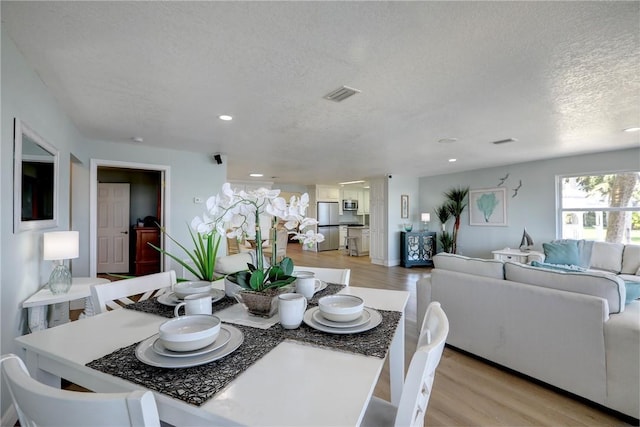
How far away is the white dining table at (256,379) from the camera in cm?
63

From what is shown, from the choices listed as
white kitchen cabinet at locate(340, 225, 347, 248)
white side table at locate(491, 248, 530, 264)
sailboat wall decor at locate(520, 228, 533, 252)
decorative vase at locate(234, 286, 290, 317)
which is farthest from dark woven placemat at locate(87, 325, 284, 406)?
white kitchen cabinet at locate(340, 225, 347, 248)

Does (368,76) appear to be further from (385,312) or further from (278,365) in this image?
(278,365)

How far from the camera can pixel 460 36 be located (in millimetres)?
1571

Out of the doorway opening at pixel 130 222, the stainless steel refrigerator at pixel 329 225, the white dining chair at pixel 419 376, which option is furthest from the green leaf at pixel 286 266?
the stainless steel refrigerator at pixel 329 225

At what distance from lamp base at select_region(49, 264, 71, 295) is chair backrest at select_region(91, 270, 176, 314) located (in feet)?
2.74

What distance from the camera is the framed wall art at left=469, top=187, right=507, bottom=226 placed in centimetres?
586

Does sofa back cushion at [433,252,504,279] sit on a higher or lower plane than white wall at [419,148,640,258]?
lower

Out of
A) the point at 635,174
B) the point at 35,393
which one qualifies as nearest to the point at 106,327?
Result: the point at 35,393

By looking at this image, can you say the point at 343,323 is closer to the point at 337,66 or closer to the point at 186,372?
the point at 186,372

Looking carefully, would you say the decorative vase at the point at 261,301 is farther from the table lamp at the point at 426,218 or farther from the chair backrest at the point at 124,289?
the table lamp at the point at 426,218

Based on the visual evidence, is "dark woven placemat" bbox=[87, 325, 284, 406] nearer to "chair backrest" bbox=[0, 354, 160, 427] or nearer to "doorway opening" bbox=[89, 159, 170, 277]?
"chair backrest" bbox=[0, 354, 160, 427]

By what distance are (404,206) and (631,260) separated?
405 cm

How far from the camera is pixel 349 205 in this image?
33.6 ft

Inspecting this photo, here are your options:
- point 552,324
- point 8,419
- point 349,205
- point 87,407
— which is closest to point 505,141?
point 552,324
